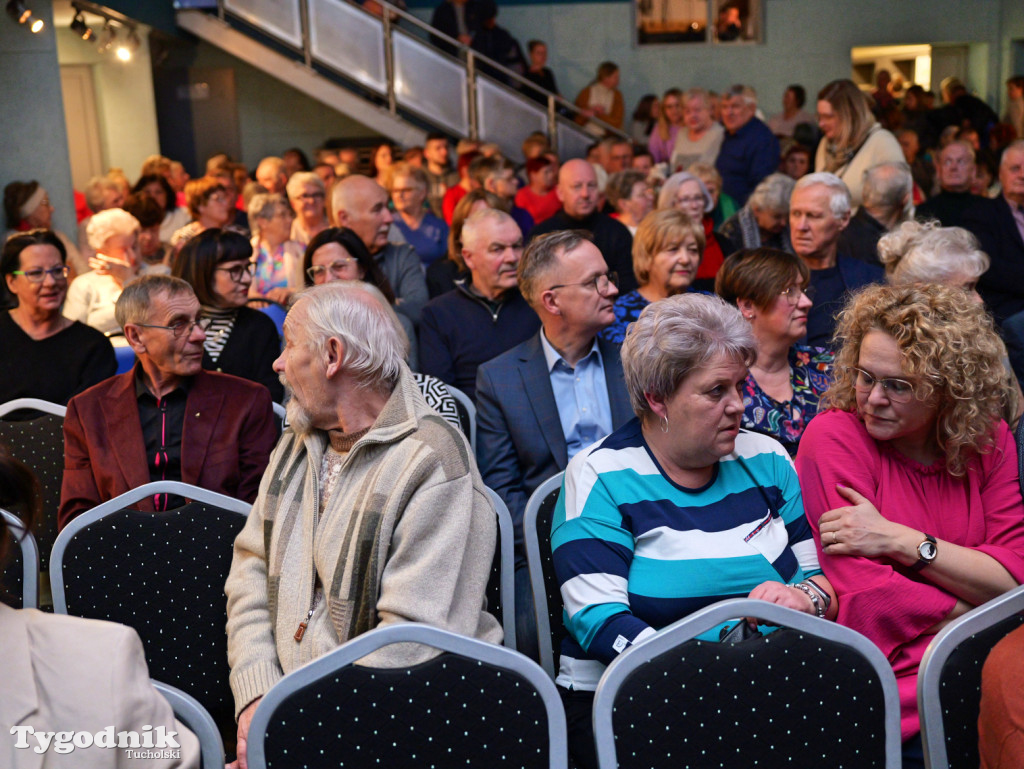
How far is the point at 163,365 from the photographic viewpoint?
2871 millimetres

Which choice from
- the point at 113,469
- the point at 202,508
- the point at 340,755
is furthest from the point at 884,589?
the point at 113,469

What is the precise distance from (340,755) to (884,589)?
3.56 ft

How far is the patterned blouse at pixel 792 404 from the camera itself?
2.80m

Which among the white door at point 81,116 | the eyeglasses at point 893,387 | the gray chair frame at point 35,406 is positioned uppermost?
the white door at point 81,116

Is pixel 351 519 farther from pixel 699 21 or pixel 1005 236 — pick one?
pixel 699 21

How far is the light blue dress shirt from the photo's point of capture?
9.78 feet

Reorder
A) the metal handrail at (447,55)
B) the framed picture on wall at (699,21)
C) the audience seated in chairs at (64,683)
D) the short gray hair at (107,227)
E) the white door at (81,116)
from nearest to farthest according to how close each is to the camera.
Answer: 1. the audience seated in chairs at (64,683)
2. the short gray hair at (107,227)
3. the metal handrail at (447,55)
4. the white door at (81,116)
5. the framed picture on wall at (699,21)

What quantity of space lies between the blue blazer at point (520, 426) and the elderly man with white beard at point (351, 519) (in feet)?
2.63

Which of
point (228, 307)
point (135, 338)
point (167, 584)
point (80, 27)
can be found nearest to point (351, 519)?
point (167, 584)

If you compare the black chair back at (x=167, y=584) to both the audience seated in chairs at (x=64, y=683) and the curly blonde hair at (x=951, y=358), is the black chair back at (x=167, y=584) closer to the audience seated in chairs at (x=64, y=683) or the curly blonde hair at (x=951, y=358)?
the audience seated in chairs at (x=64, y=683)

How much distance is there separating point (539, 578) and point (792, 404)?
1050 mm

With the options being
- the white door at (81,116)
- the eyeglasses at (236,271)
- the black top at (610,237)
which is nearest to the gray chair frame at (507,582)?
the eyeglasses at (236,271)

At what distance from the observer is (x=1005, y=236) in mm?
4578

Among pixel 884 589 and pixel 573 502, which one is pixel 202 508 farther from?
pixel 884 589
